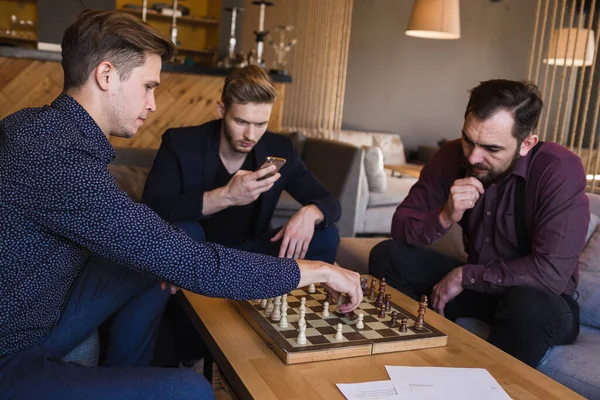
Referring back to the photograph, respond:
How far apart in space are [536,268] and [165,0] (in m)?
7.17

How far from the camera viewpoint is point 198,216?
227cm

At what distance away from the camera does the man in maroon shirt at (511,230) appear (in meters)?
1.93

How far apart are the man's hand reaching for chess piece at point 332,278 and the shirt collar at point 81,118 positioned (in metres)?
0.53

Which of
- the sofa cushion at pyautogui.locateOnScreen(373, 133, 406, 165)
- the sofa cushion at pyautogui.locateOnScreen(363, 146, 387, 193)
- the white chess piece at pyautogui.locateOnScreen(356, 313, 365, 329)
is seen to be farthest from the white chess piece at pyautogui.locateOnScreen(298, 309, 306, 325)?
the sofa cushion at pyautogui.locateOnScreen(373, 133, 406, 165)

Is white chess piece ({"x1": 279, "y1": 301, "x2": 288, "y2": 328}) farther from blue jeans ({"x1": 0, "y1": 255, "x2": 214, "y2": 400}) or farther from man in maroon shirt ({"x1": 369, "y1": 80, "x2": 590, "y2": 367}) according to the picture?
man in maroon shirt ({"x1": 369, "y1": 80, "x2": 590, "y2": 367})

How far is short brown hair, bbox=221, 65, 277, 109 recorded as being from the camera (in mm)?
2375

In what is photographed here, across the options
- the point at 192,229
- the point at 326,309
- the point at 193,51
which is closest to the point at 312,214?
the point at 192,229

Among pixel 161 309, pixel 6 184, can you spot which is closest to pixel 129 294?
pixel 161 309

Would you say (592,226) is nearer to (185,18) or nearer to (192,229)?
(192,229)

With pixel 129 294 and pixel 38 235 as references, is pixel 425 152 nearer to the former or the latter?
pixel 129 294

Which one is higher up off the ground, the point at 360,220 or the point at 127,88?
the point at 127,88

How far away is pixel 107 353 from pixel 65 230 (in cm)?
77

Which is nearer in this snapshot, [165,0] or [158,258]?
[158,258]

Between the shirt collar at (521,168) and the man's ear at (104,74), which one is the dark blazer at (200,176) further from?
the man's ear at (104,74)
